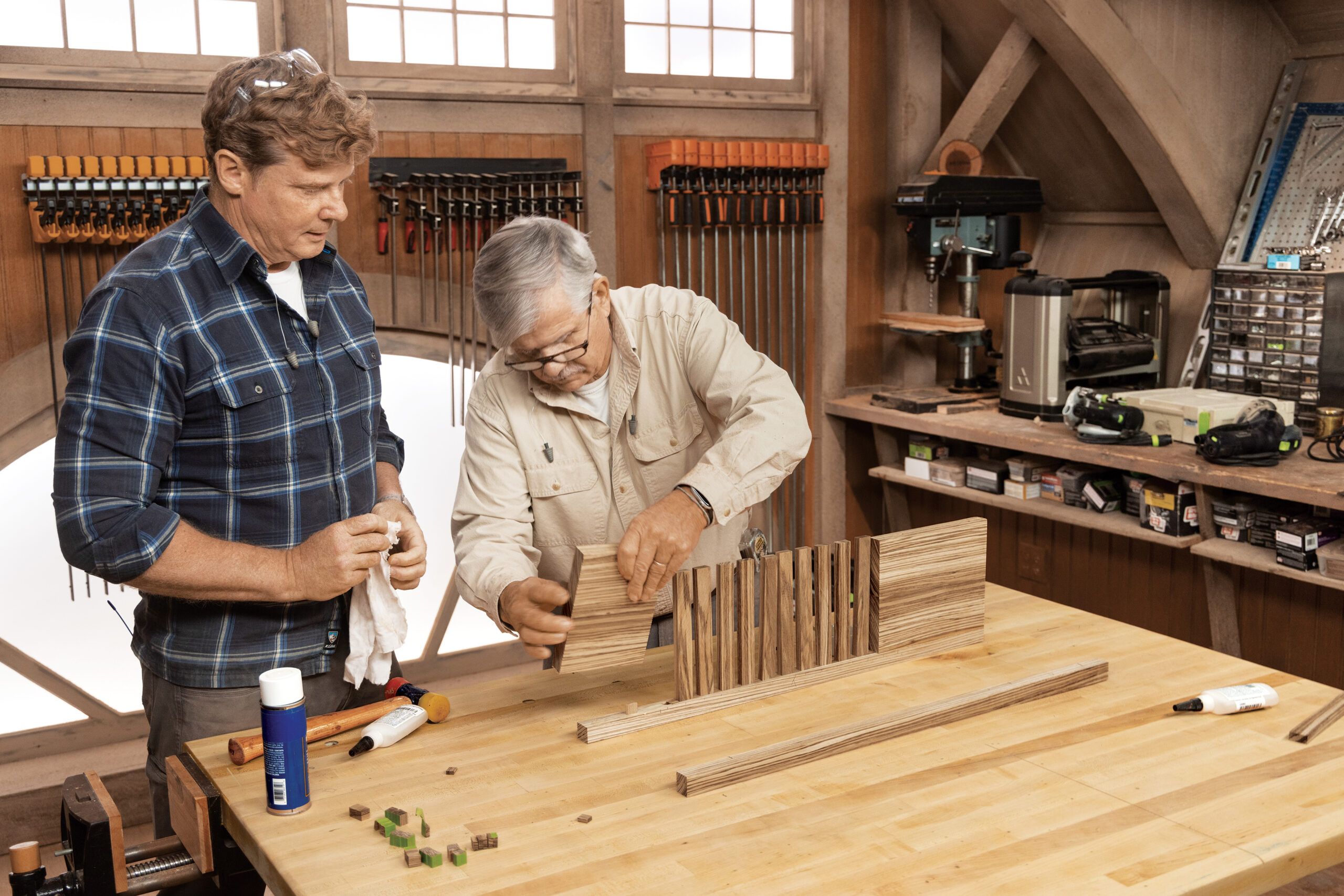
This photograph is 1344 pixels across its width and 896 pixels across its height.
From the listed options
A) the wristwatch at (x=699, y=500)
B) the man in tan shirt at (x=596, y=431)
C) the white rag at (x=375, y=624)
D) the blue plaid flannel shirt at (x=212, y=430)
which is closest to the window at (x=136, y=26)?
the blue plaid flannel shirt at (x=212, y=430)

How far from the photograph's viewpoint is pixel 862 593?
208cm

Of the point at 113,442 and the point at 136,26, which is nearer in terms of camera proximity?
the point at 113,442

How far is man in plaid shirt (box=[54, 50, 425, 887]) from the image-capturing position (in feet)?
5.53

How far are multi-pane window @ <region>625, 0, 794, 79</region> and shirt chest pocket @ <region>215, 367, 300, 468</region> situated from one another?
2741 millimetres

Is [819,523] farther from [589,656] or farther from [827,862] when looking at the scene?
[827,862]

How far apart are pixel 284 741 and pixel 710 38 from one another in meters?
3.54

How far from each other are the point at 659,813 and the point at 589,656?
435mm

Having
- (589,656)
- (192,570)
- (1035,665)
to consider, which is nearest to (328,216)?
(192,570)

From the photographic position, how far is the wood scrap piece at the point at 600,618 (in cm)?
186

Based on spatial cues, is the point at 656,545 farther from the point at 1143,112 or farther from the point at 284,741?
the point at 1143,112

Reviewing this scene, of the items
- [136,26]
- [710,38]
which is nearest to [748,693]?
[136,26]

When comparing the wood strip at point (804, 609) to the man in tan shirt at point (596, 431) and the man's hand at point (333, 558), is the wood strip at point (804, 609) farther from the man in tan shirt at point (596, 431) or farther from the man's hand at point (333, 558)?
the man's hand at point (333, 558)

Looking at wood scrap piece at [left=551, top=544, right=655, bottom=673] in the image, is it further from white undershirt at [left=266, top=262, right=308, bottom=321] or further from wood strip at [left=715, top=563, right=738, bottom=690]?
white undershirt at [left=266, top=262, right=308, bottom=321]

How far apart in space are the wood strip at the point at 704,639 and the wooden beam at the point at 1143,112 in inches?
107
